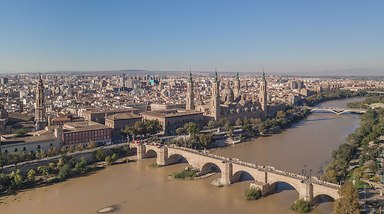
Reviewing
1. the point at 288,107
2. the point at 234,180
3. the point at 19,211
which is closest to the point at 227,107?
the point at 288,107

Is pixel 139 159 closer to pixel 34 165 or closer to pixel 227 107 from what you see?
pixel 34 165

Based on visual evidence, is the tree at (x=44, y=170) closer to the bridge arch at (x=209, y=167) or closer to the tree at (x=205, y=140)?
the bridge arch at (x=209, y=167)

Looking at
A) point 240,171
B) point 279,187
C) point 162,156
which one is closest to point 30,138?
point 162,156

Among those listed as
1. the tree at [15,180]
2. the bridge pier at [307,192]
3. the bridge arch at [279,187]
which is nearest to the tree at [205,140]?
the bridge arch at [279,187]

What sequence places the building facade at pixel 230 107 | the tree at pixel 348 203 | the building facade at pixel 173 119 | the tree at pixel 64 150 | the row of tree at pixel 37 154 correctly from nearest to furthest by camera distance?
the tree at pixel 348 203 → the row of tree at pixel 37 154 → the tree at pixel 64 150 → the building facade at pixel 173 119 → the building facade at pixel 230 107

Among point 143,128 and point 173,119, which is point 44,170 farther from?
point 173,119
